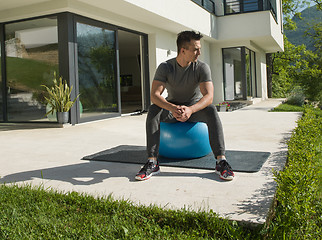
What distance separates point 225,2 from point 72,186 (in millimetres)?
13065

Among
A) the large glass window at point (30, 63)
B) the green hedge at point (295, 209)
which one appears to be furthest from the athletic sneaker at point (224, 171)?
the large glass window at point (30, 63)

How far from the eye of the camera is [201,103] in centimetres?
327

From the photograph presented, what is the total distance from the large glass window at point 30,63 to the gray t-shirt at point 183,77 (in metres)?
5.06

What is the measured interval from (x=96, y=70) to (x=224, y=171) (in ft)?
20.7

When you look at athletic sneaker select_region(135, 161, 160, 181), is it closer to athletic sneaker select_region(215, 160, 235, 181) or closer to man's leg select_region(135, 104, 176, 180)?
man's leg select_region(135, 104, 176, 180)

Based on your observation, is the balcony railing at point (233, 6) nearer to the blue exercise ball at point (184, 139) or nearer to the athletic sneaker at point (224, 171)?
the blue exercise ball at point (184, 139)

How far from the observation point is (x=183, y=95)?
358 cm

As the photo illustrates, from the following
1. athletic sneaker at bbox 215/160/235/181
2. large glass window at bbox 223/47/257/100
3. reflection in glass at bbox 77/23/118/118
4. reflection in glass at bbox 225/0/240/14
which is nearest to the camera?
athletic sneaker at bbox 215/160/235/181

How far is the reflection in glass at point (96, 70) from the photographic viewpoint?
8.22 metres

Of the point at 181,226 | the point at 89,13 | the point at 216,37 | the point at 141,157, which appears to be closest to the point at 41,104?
the point at 89,13

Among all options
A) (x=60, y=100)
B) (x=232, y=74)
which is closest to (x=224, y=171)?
(x=60, y=100)

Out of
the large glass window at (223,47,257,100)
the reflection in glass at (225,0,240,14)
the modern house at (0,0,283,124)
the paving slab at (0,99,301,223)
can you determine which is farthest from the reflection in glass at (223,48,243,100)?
the paving slab at (0,99,301,223)

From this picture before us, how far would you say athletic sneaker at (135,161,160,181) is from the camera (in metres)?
2.99

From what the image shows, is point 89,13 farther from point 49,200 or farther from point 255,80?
point 255,80
